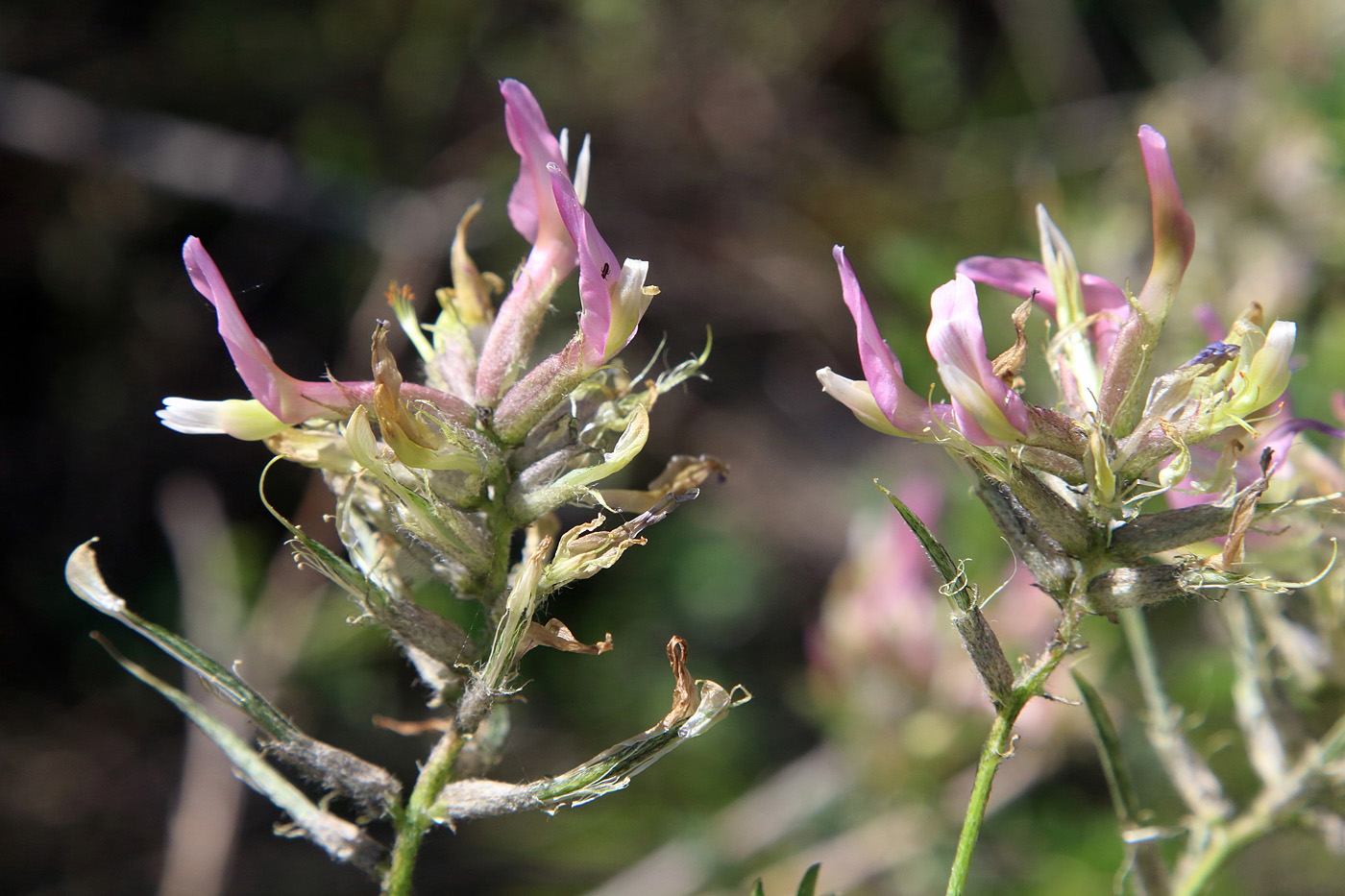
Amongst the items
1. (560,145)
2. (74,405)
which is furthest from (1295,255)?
(74,405)

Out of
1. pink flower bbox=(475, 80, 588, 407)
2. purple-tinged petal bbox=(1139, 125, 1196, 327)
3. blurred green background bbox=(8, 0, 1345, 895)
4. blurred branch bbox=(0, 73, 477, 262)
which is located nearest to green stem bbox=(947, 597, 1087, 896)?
purple-tinged petal bbox=(1139, 125, 1196, 327)

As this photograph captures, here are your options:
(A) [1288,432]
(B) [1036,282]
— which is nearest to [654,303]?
(B) [1036,282]

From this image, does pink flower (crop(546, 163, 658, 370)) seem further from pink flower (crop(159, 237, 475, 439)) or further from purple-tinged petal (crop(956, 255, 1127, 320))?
purple-tinged petal (crop(956, 255, 1127, 320))

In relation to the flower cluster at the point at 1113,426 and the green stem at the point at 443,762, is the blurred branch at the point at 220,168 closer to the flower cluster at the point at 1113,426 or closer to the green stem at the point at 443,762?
the green stem at the point at 443,762

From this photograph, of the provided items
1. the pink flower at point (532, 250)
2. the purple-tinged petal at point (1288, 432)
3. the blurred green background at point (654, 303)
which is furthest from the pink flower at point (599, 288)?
the blurred green background at point (654, 303)

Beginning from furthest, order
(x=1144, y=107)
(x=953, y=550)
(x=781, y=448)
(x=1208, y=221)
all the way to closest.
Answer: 1. (x=781, y=448)
2. (x=1144, y=107)
3. (x=1208, y=221)
4. (x=953, y=550)

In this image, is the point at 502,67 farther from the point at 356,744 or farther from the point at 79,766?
the point at 79,766

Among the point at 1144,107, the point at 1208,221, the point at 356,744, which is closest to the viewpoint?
the point at 1208,221
